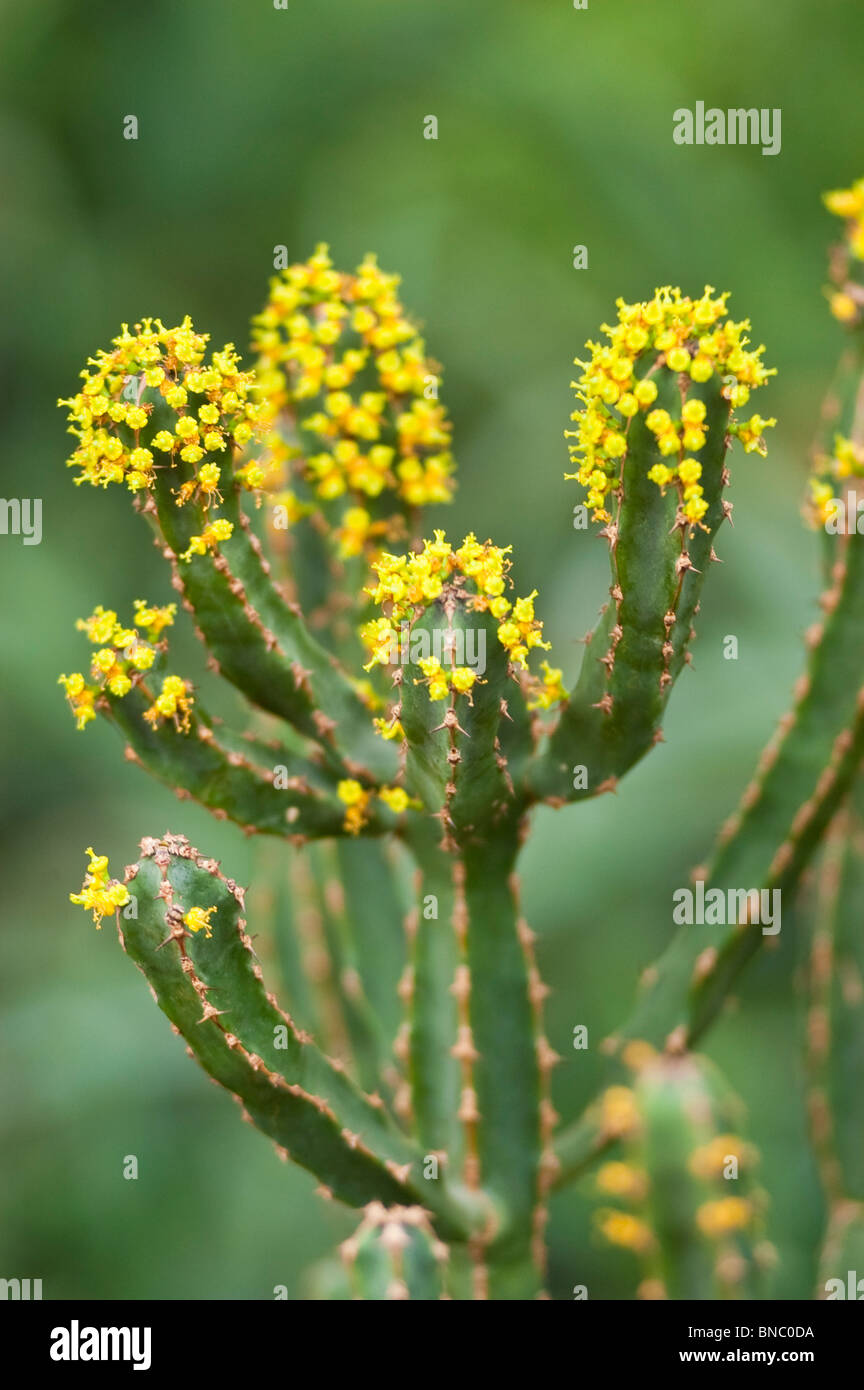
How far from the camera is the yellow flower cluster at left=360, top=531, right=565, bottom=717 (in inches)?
85.5

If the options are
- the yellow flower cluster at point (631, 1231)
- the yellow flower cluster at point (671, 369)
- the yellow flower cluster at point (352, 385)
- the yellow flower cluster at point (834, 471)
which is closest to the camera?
the yellow flower cluster at point (671, 369)

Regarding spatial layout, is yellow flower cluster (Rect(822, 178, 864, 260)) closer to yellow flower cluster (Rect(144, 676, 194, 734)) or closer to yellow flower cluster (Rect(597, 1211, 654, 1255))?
yellow flower cluster (Rect(144, 676, 194, 734))

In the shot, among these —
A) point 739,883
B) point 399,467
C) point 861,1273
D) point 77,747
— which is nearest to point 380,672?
point 399,467

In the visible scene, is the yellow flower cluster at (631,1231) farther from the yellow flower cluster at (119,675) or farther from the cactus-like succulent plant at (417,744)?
the yellow flower cluster at (119,675)

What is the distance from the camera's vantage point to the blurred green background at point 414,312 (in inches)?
222

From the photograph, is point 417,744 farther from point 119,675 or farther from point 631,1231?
point 631,1231

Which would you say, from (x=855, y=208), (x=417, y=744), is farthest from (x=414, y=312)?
(x=417, y=744)

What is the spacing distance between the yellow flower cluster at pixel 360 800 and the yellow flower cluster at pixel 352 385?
584 millimetres

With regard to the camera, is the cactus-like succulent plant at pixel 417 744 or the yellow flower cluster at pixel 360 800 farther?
the yellow flower cluster at pixel 360 800

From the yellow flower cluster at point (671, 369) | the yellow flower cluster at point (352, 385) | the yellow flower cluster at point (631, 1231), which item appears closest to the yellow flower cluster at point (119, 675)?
the yellow flower cluster at point (352, 385)

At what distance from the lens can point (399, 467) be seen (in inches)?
115

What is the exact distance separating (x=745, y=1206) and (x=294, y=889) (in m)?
1.16

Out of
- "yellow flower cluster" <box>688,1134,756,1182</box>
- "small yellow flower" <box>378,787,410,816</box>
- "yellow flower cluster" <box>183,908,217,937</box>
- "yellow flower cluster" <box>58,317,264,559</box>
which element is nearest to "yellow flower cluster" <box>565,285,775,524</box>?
"yellow flower cluster" <box>58,317,264,559</box>

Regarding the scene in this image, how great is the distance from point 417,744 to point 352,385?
34.5 inches
